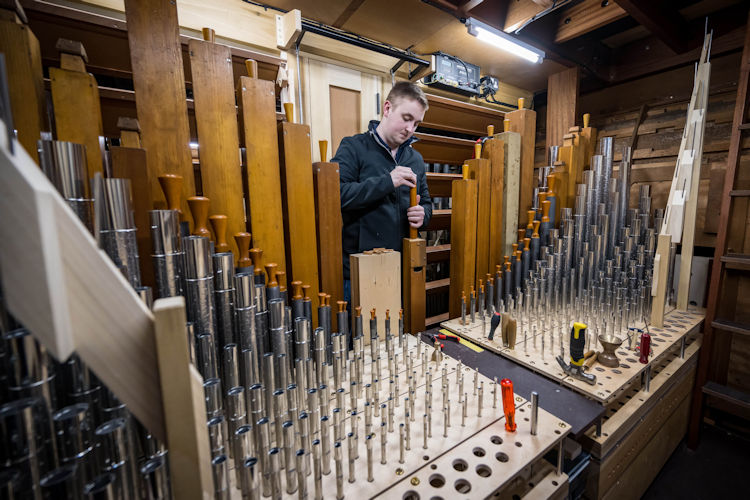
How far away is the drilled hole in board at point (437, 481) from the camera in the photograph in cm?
83

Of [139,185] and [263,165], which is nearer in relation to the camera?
[139,185]

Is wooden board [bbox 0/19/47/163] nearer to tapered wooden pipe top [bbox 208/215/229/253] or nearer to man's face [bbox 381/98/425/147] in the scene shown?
tapered wooden pipe top [bbox 208/215/229/253]

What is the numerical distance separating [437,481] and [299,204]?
3.43ft

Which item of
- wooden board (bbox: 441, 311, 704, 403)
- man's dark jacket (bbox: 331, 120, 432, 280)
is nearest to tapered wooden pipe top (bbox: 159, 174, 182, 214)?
man's dark jacket (bbox: 331, 120, 432, 280)

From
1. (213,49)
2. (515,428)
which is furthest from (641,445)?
(213,49)

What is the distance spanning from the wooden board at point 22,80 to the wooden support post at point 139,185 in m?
0.16

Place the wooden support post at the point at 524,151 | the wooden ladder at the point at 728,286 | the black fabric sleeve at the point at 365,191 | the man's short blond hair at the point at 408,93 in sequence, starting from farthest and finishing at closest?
the wooden support post at the point at 524,151 < the wooden ladder at the point at 728,286 < the man's short blond hair at the point at 408,93 < the black fabric sleeve at the point at 365,191

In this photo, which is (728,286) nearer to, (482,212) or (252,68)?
(482,212)

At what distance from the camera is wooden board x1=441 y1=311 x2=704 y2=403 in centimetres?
124

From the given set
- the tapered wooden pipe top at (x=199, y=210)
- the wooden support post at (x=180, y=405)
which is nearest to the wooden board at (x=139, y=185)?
the tapered wooden pipe top at (x=199, y=210)

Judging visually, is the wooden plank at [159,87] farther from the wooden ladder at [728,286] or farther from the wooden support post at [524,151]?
the wooden ladder at [728,286]

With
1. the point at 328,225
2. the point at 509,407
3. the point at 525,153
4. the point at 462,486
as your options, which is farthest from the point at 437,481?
the point at 525,153

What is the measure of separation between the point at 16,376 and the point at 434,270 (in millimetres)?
2855

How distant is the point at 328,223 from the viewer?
135 centimetres
